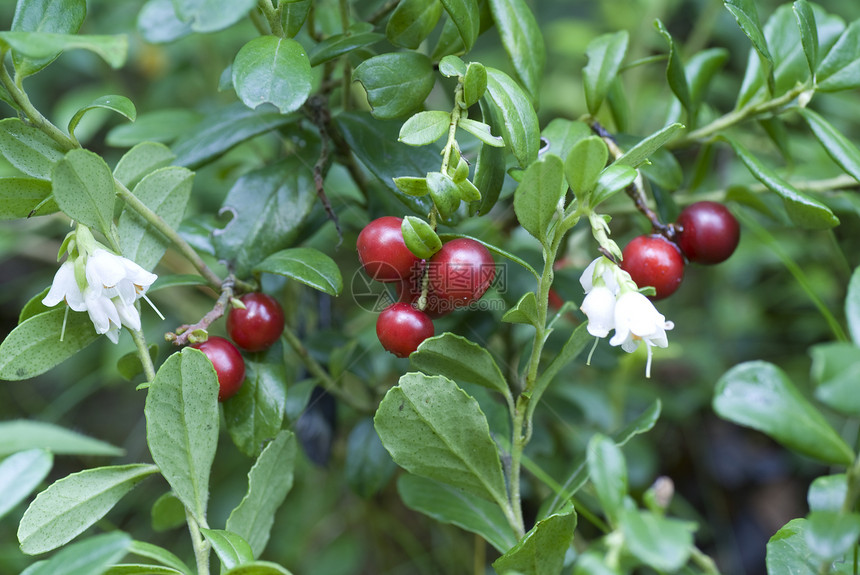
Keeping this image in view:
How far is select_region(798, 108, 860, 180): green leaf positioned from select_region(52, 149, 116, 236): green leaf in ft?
2.46

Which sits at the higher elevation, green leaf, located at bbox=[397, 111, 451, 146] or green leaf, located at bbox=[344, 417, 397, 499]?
green leaf, located at bbox=[397, 111, 451, 146]

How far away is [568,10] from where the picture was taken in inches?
88.5

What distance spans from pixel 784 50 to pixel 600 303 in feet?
1.70

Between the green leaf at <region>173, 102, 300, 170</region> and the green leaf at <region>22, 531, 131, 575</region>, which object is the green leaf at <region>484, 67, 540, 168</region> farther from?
the green leaf at <region>22, 531, 131, 575</region>

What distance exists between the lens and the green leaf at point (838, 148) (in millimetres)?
756

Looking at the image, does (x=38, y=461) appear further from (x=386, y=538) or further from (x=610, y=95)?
(x=386, y=538)

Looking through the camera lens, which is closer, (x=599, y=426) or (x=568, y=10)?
(x=599, y=426)

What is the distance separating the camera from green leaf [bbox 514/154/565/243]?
0.58 m

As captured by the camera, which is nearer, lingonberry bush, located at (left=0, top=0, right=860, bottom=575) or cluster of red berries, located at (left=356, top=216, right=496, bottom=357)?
lingonberry bush, located at (left=0, top=0, right=860, bottom=575)

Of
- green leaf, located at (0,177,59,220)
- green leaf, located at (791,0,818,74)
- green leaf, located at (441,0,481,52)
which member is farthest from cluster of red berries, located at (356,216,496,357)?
green leaf, located at (791,0,818,74)

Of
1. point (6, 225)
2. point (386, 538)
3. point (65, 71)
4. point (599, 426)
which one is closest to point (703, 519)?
point (599, 426)

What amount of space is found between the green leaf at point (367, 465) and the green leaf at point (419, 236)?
17.7 inches

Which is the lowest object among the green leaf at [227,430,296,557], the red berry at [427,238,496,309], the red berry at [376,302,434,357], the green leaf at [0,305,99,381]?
the green leaf at [227,430,296,557]

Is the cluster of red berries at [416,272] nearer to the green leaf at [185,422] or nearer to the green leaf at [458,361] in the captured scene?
the green leaf at [458,361]
